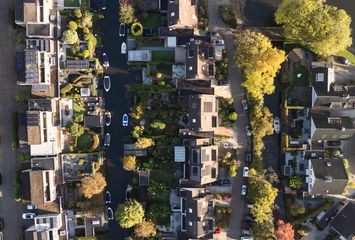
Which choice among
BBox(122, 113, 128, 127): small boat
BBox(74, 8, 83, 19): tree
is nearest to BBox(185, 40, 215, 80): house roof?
BBox(122, 113, 128, 127): small boat

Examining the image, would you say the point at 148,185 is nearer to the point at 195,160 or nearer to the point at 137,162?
the point at 137,162

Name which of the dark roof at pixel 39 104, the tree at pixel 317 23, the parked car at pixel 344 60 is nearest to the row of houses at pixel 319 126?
the parked car at pixel 344 60

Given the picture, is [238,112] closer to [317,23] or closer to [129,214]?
[317,23]

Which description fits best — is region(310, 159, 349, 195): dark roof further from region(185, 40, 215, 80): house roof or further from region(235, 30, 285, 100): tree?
region(185, 40, 215, 80): house roof

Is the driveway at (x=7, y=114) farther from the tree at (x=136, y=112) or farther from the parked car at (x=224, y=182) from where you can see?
the parked car at (x=224, y=182)

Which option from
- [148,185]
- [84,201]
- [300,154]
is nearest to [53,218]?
[84,201]

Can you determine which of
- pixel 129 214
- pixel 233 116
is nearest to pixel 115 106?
pixel 129 214
